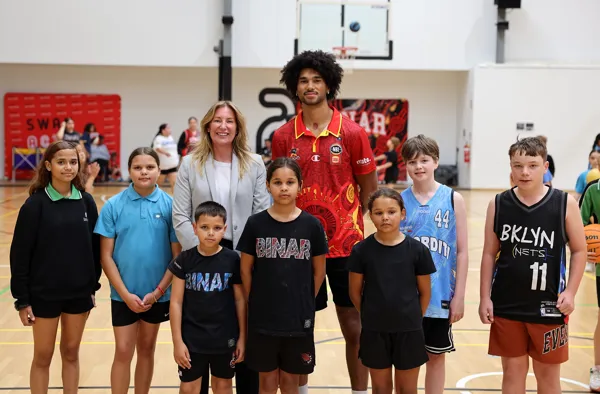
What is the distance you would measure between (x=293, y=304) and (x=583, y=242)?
4.85ft

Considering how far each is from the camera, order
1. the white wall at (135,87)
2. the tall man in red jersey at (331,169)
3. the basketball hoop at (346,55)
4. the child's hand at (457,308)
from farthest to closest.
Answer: the white wall at (135,87)
the basketball hoop at (346,55)
the tall man in red jersey at (331,169)
the child's hand at (457,308)

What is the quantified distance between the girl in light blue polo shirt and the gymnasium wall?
16321 millimetres

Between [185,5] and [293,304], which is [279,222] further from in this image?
[185,5]

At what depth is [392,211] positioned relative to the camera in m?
3.43

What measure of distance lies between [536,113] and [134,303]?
17.3 metres

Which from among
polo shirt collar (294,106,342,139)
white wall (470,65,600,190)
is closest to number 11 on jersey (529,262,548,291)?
polo shirt collar (294,106,342,139)

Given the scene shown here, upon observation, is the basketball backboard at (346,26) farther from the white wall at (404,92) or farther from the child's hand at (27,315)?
the child's hand at (27,315)

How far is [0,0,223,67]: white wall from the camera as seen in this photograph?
18.5m

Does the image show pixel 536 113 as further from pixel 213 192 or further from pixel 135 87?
pixel 213 192

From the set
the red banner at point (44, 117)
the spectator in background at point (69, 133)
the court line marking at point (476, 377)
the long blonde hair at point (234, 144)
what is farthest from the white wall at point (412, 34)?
the long blonde hair at point (234, 144)

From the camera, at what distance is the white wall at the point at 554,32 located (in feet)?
63.3

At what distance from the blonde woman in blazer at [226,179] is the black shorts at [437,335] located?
37.6 inches

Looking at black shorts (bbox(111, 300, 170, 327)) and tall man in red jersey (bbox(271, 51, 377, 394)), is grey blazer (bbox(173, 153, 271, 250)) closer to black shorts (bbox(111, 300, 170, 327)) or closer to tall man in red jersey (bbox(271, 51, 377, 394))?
tall man in red jersey (bbox(271, 51, 377, 394))


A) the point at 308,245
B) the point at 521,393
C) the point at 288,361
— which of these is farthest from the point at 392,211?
the point at 521,393
